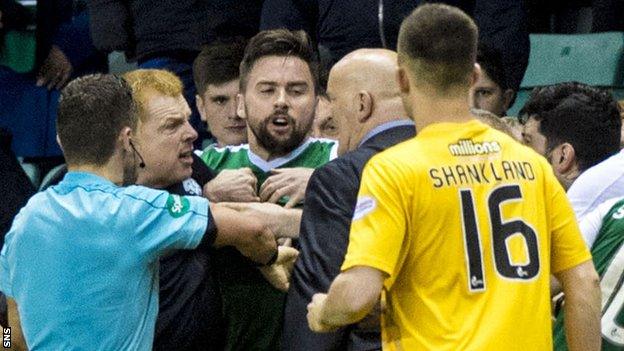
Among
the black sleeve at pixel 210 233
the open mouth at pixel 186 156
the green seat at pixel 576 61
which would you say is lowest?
the green seat at pixel 576 61

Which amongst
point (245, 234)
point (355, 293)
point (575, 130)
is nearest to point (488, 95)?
point (575, 130)

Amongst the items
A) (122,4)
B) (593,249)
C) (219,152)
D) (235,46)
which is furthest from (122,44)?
(593,249)

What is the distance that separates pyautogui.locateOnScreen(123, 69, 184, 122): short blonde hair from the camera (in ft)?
18.6

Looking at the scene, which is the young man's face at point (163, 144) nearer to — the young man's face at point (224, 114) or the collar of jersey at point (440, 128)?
the young man's face at point (224, 114)

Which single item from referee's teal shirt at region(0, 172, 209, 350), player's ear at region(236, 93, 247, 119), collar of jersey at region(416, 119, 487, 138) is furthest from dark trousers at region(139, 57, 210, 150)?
collar of jersey at region(416, 119, 487, 138)

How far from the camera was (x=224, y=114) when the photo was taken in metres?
7.00

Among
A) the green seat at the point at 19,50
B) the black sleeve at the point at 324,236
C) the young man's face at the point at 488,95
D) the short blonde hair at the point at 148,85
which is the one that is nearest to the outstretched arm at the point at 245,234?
the black sleeve at the point at 324,236

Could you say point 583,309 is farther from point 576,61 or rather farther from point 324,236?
point 576,61

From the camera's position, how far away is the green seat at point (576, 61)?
8625mm

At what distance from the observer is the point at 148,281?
4.89 meters

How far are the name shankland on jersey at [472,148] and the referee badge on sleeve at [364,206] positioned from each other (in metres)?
0.28

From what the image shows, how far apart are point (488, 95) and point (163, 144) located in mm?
2466

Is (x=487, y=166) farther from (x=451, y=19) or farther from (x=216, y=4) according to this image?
(x=216, y=4)

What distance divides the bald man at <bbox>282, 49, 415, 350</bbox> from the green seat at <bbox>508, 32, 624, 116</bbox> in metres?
3.84
